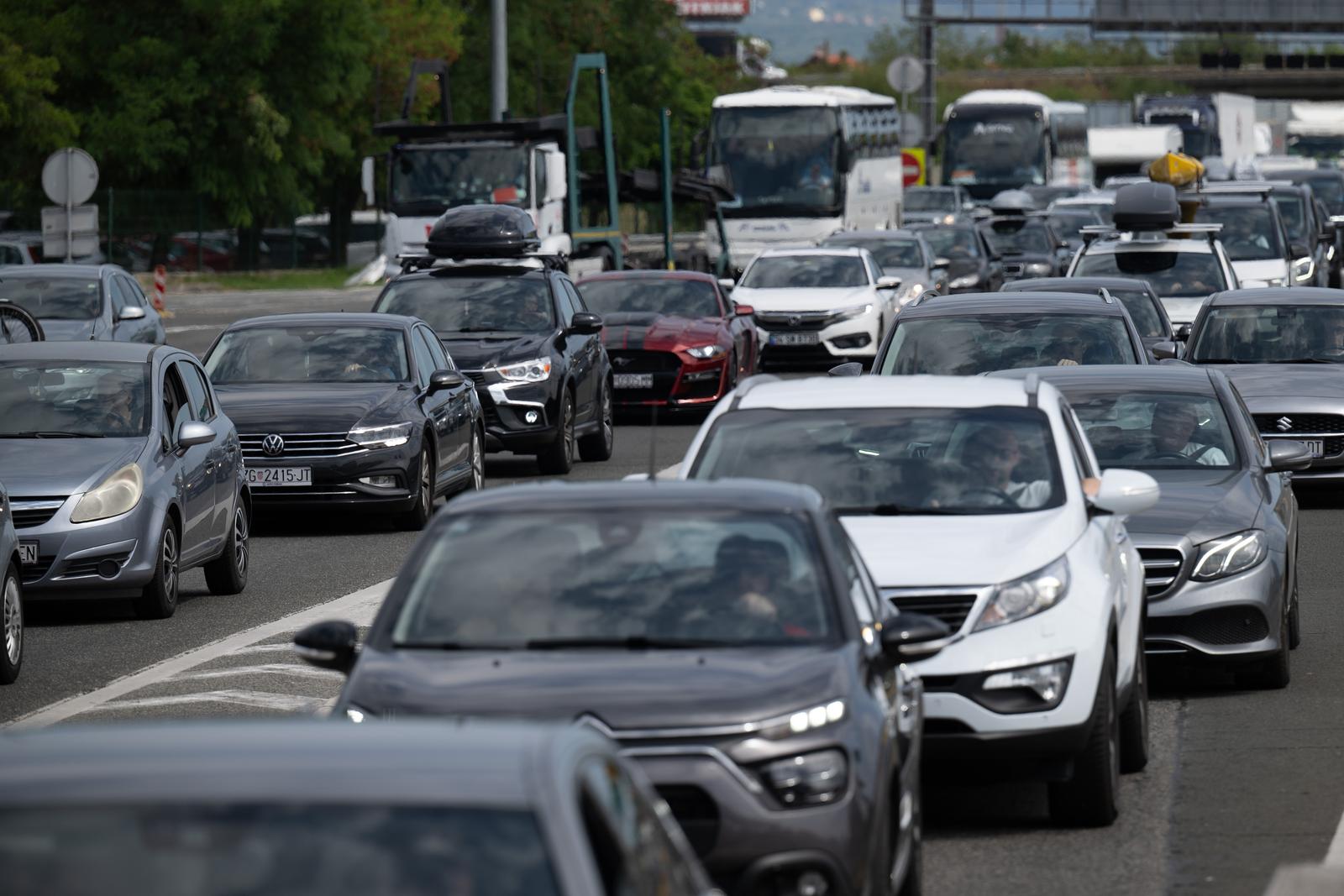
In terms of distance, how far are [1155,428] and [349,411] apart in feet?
22.9

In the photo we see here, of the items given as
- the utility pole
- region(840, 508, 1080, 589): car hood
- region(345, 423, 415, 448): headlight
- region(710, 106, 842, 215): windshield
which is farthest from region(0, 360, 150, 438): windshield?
region(710, 106, 842, 215): windshield

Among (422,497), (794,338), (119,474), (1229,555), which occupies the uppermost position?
(1229,555)

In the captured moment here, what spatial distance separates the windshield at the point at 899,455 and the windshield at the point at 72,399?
18.0 ft

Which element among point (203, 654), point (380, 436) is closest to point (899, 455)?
point (203, 654)

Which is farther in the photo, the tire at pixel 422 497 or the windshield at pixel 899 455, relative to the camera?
the tire at pixel 422 497

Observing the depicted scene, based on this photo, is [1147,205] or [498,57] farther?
[498,57]

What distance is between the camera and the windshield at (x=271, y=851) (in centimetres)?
362

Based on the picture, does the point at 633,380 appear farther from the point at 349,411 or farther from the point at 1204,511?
the point at 1204,511

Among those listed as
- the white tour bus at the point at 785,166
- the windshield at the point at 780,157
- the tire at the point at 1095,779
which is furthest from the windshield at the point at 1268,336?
the windshield at the point at 780,157

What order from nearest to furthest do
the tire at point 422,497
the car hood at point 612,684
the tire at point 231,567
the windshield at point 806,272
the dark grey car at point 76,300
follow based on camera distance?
the car hood at point 612,684 → the tire at point 231,567 → the tire at point 422,497 → the dark grey car at point 76,300 → the windshield at point 806,272

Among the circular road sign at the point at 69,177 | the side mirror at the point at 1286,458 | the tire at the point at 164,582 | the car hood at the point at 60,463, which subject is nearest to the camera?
the side mirror at the point at 1286,458

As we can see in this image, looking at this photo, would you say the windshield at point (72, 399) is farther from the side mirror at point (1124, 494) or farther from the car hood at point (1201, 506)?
the side mirror at point (1124, 494)

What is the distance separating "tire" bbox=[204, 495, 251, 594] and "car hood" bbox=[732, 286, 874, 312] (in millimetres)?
18871

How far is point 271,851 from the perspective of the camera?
12.0 ft
